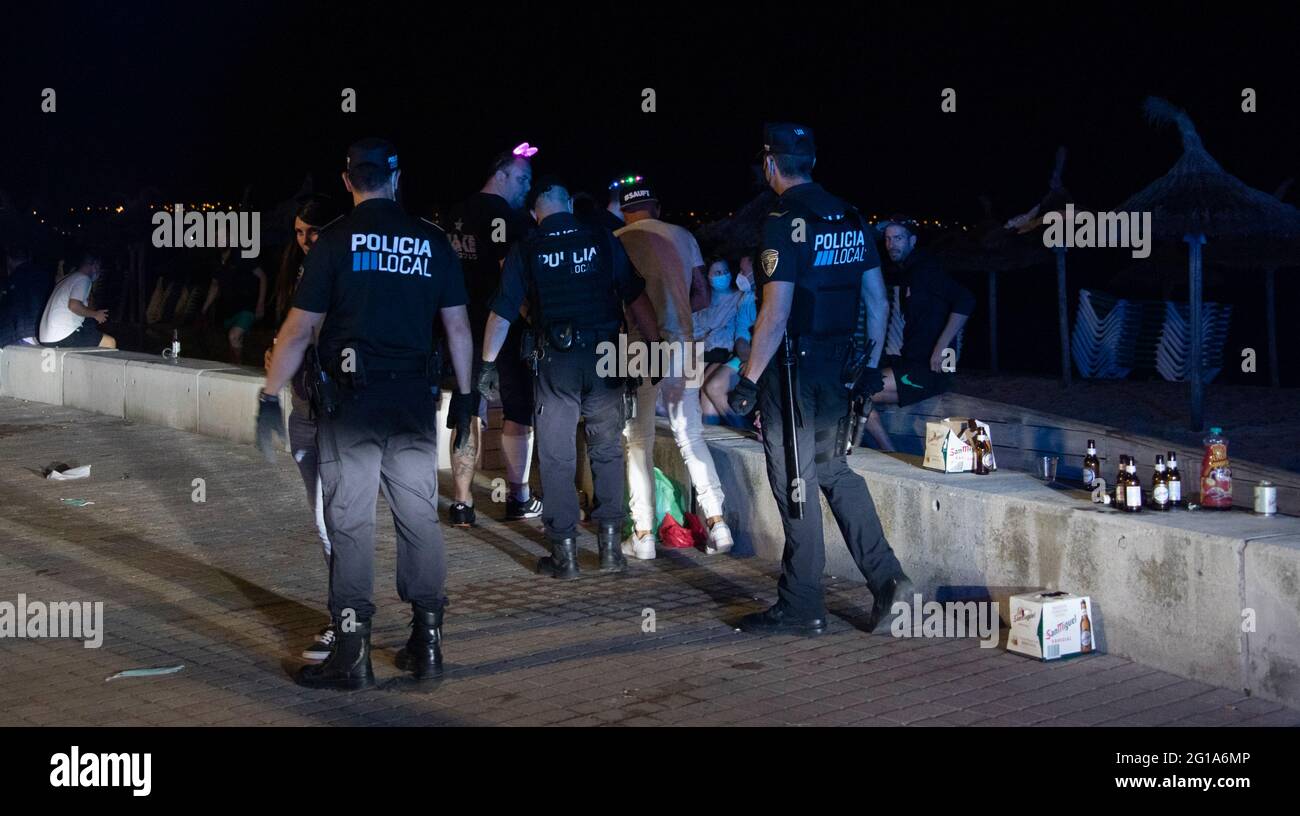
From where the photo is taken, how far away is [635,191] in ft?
26.2

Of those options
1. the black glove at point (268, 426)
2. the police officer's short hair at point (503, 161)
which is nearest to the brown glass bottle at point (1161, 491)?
the black glove at point (268, 426)

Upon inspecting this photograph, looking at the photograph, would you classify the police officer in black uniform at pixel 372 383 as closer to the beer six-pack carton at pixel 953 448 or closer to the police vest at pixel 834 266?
the police vest at pixel 834 266

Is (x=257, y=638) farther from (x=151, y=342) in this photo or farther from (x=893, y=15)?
(x=893, y=15)

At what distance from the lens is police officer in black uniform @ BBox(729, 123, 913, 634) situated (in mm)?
6223

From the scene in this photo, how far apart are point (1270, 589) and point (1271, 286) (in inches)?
606

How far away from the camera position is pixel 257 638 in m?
6.34

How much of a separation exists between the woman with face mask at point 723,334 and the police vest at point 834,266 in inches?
135

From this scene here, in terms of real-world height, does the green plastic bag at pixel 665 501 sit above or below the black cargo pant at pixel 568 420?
below

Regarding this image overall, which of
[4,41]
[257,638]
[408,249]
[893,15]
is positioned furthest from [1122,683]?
[4,41]

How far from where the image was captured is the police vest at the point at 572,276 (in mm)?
7270

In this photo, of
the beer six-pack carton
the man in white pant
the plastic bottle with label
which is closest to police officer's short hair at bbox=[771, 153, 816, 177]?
the beer six-pack carton

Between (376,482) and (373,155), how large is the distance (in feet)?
4.13

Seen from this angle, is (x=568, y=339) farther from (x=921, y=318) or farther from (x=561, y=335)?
(x=921, y=318)

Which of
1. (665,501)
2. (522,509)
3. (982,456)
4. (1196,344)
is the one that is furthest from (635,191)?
(1196,344)
